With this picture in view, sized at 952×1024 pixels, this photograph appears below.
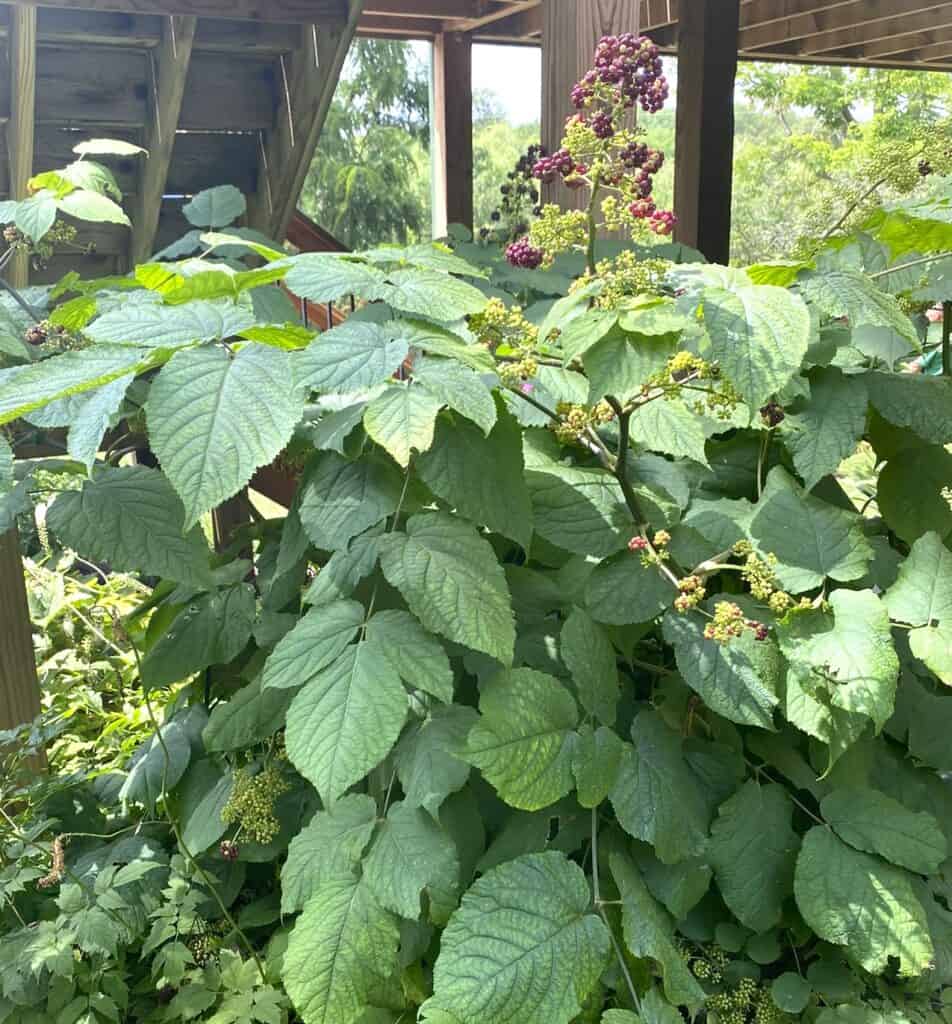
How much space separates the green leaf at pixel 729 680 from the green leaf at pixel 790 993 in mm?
315

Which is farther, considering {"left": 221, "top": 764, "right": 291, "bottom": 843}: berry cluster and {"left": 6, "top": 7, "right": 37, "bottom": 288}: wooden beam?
{"left": 6, "top": 7, "right": 37, "bottom": 288}: wooden beam

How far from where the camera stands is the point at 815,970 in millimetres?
1062

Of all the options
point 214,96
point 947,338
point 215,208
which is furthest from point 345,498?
point 214,96

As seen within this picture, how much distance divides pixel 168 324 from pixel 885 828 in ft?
2.89

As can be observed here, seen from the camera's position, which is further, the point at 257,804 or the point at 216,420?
the point at 257,804

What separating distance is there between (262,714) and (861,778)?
69 centimetres

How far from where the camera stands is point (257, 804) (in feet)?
3.51

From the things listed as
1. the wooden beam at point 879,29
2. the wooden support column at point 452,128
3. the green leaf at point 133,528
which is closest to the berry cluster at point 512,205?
the green leaf at point 133,528

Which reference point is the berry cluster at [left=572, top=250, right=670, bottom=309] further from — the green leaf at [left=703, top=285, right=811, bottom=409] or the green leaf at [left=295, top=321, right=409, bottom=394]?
the green leaf at [left=295, top=321, right=409, bottom=394]

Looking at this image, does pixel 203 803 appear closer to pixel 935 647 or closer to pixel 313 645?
pixel 313 645

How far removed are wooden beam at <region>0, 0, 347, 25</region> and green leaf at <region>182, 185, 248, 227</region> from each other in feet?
3.46

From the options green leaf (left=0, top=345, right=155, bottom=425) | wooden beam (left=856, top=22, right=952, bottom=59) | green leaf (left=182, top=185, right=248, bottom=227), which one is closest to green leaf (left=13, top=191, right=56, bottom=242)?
green leaf (left=182, top=185, right=248, bottom=227)

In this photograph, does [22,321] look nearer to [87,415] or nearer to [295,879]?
[87,415]

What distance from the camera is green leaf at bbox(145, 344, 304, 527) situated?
30.3 inches
